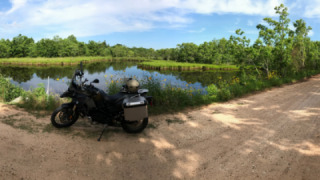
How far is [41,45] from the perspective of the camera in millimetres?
71312

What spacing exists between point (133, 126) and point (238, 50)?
43.7ft

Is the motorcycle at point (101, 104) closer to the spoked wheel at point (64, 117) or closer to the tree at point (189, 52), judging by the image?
the spoked wheel at point (64, 117)

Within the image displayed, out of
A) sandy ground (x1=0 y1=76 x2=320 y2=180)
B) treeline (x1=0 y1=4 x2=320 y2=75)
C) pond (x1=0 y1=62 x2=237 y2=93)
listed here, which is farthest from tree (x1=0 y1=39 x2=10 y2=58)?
sandy ground (x1=0 y1=76 x2=320 y2=180)

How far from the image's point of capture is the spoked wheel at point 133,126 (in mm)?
4411

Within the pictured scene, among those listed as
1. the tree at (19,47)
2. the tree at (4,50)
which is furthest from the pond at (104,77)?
the tree at (19,47)

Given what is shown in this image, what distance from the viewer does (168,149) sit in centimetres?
379

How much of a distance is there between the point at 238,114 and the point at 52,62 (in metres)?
54.2

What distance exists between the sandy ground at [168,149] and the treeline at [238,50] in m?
10.4

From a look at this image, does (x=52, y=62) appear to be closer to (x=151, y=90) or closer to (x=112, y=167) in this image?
(x=151, y=90)

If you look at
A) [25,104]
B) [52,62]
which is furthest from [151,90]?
[52,62]

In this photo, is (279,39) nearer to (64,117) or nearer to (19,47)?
(64,117)

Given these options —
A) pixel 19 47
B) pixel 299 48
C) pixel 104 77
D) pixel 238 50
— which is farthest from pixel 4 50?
pixel 299 48

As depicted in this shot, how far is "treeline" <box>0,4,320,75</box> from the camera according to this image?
14406mm

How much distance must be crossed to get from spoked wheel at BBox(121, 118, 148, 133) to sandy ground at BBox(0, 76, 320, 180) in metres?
0.13
